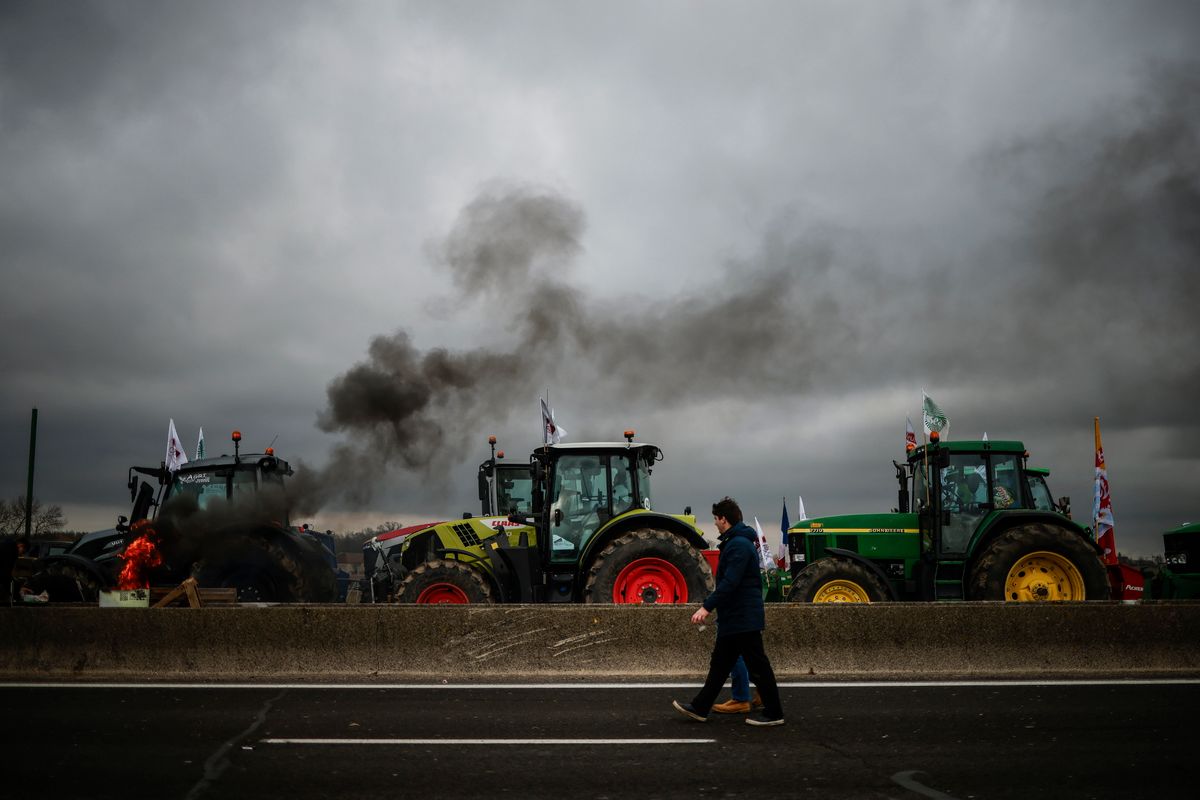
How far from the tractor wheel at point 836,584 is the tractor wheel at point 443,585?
4.53 metres

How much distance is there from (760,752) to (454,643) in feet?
15.4

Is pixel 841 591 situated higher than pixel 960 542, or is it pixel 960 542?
pixel 960 542

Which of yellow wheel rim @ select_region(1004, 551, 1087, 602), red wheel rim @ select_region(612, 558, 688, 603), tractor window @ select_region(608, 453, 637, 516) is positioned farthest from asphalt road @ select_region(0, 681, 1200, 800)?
tractor window @ select_region(608, 453, 637, 516)

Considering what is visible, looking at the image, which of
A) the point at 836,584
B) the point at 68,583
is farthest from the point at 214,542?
the point at 836,584

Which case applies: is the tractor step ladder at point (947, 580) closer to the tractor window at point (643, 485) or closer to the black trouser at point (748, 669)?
the tractor window at point (643, 485)

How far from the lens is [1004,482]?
49.2 feet

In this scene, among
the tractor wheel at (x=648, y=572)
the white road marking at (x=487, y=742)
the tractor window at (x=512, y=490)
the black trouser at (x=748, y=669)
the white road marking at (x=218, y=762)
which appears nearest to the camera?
the white road marking at (x=218, y=762)

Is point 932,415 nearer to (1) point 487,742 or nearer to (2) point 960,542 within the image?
(2) point 960,542

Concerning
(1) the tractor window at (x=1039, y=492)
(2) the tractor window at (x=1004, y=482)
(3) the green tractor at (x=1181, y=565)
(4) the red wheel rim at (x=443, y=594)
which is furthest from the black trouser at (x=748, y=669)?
(3) the green tractor at (x=1181, y=565)

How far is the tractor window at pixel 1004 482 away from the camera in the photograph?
14922 millimetres

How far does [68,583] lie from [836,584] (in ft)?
35.4

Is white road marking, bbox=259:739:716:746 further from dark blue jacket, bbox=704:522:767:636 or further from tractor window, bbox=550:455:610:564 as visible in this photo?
tractor window, bbox=550:455:610:564

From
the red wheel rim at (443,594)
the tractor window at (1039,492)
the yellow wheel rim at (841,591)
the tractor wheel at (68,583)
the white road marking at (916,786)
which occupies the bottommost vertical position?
the white road marking at (916,786)

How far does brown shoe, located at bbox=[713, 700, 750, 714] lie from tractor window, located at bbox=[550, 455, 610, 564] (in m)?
5.92
